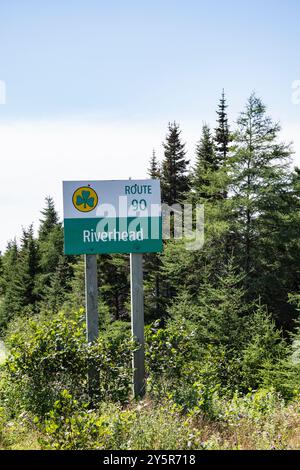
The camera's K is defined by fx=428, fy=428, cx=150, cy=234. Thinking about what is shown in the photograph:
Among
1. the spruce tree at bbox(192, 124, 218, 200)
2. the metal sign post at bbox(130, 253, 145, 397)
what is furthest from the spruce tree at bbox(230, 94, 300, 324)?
the metal sign post at bbox(130, 253, 145, 397)

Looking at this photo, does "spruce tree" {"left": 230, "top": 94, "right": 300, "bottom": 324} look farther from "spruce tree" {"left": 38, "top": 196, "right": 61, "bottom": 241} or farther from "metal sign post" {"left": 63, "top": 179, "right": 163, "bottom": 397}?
"spruce tree" {"left": 38, "top": 196, "right": 61, "bottom": 241}

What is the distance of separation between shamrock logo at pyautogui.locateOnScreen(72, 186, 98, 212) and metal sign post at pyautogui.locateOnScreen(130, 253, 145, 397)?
0.97 m

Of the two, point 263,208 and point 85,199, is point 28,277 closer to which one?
point 263,208

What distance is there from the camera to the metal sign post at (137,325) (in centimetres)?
630

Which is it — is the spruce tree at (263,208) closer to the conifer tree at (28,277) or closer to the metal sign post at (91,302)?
the metal sign post at (91,302)

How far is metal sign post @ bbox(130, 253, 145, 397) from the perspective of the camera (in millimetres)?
6305

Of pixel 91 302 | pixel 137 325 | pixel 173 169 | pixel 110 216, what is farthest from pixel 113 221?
pixel 173 169

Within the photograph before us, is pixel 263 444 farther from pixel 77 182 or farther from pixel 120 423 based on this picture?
pixel 77 182

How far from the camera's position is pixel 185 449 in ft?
13.9

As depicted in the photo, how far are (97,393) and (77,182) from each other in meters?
3.04

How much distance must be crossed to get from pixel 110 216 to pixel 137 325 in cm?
171

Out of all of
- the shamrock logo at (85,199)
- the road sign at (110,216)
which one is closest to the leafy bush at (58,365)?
the road sign at (110,216)
